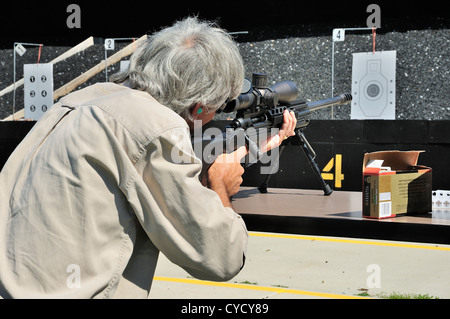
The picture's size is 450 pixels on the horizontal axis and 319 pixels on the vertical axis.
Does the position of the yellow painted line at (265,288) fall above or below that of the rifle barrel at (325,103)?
below

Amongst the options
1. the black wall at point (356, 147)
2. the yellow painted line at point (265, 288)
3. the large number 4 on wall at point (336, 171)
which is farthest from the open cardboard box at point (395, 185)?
the large number 4 on wall at point (336, 171)

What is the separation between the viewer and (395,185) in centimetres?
221

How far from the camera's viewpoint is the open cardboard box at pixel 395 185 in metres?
2.07

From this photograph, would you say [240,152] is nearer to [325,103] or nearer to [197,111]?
[197,111]

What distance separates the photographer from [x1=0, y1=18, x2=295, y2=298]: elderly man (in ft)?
3.84

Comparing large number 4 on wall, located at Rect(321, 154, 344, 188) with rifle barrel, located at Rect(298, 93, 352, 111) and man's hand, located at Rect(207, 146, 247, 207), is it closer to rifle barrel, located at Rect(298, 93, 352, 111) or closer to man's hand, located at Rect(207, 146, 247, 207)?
rifle barrel, located at Rect(298, 93, 352, 111)

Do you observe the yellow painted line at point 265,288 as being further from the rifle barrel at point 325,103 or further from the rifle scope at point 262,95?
the rifle scope at point 262,95

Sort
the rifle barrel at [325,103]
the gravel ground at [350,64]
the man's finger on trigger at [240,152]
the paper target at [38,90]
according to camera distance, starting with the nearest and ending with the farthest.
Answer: the man's finger on trigger at [240,152] < the rifle barrel at [325,103] < the gravel ground at [350,64] < the paper target at [38,90]

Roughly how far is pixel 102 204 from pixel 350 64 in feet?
15.9

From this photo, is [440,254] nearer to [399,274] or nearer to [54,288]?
[399,274]

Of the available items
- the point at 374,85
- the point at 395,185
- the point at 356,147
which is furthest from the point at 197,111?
the point at 374,85

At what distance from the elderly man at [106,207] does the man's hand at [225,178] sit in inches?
9.4

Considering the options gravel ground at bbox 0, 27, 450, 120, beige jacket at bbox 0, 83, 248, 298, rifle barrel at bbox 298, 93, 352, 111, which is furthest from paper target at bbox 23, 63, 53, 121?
beige jacket at bbox 0, 83, 248, 298

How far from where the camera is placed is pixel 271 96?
2.35 m
